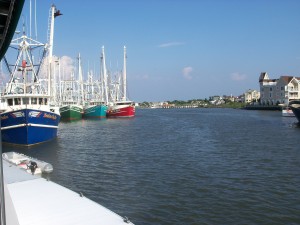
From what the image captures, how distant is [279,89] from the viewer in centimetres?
15188

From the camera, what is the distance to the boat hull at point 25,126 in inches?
1319

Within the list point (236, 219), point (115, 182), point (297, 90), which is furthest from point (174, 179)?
point (297, 90)

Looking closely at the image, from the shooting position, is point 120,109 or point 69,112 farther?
point 120,109

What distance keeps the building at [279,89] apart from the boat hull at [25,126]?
127 m

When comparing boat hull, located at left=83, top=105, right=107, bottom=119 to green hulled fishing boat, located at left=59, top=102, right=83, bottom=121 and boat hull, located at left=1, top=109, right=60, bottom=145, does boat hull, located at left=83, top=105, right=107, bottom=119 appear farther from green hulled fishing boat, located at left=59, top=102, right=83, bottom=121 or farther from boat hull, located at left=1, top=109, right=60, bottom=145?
boat hull, located at left=1, top=109, right=60, bottom=145

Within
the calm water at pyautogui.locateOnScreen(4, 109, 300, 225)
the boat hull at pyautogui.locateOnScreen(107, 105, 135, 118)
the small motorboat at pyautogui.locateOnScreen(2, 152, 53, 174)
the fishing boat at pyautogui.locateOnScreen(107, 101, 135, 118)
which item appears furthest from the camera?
the fishing boat at pyautogui.locateOnScreen(107, 101, 135, 118)

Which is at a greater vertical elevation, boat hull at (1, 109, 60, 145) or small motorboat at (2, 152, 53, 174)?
boat hull at (1, 109, 60, 145)

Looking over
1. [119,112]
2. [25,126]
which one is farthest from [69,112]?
[25,126]

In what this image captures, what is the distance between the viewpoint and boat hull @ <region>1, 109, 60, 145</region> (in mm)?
33500

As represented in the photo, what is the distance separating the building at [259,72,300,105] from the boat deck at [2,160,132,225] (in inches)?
5644

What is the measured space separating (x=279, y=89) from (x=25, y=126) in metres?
140

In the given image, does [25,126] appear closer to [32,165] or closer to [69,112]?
[32,165]

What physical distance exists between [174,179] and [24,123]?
19.5 metres

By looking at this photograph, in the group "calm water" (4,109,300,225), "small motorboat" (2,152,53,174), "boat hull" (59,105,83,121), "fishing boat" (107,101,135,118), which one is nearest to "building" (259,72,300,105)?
"fishing boat" (107,101,135,118)
